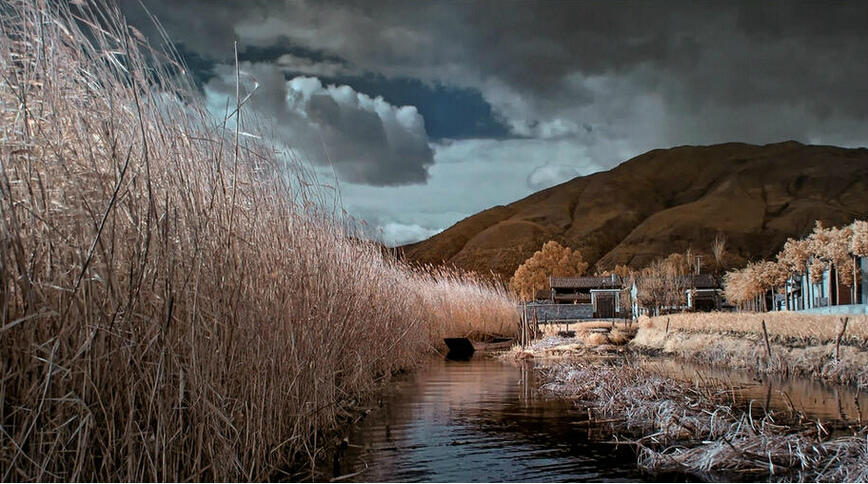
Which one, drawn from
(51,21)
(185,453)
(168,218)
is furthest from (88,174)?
(185,453)

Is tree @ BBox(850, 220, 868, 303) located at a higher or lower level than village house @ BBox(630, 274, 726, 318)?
higher

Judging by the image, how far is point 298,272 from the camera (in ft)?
19.0

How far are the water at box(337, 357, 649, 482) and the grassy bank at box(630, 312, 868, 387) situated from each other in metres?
5.27

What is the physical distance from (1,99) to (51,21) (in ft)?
1.66

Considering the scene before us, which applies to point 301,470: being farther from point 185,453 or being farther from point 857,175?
point 857,175

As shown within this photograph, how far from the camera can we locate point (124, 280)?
3.85 m

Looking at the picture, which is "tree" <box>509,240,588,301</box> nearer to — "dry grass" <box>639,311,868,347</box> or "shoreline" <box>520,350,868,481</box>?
"dry grass" <box>639,311,868,347</box>

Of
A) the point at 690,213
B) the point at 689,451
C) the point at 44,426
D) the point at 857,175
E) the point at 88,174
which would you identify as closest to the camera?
the point at 44,426

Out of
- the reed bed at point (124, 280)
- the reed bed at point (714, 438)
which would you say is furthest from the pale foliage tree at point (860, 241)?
the reed bed at point (124, 280)

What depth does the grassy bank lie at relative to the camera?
12.5 m

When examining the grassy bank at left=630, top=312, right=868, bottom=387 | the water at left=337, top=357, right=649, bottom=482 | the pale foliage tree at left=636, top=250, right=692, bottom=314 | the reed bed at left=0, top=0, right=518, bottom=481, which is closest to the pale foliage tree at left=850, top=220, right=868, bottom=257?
the grassy bank at left=630, top=312, right=868, bottom=387

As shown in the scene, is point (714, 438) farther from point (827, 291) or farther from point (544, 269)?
point (544, 269)

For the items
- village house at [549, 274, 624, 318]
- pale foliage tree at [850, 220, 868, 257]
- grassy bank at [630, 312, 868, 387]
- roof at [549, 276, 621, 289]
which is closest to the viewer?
grassy bank at [630, 312, 868, 387]

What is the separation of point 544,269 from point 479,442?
56.2 metres
